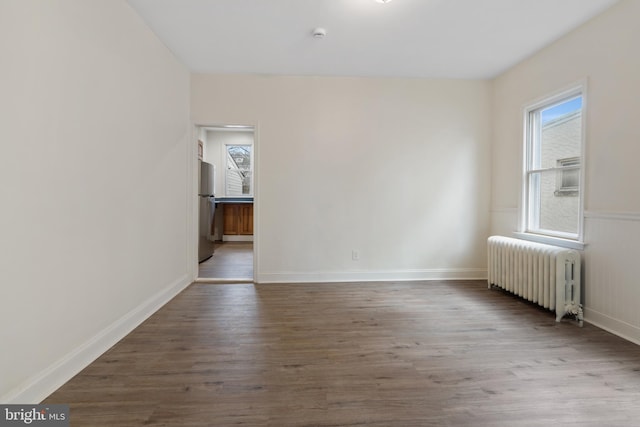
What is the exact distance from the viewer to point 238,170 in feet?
25.5

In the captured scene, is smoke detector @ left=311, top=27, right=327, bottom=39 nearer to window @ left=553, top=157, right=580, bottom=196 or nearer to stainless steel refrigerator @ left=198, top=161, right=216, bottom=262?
window @ left=553, top=157, right=580, bottom=196

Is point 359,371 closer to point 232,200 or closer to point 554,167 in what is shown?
point 554,167

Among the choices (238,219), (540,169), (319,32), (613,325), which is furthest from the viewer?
(238,219)

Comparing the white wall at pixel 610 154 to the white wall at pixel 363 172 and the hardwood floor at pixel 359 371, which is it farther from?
the white wall at pixel 363 172

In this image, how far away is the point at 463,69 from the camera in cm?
374

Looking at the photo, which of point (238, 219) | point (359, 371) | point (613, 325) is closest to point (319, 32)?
point (359, 371)

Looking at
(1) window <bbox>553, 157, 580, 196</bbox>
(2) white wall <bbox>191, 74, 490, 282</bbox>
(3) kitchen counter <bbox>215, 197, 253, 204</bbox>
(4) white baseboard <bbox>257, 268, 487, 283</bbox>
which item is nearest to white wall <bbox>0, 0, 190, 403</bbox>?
(2) white wall <bbox>191, 74, 490, 282</bbox>

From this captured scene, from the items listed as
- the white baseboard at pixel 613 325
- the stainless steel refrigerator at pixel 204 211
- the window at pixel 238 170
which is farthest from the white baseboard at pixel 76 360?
the window at pixel 238 170

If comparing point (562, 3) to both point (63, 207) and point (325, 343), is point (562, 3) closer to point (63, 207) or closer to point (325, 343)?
point (325, 343)

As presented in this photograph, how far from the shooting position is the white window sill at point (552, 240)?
2.79 meters

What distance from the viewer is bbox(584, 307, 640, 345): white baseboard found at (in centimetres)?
231

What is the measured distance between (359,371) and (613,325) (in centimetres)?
220

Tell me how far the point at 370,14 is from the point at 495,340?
281 centimetres

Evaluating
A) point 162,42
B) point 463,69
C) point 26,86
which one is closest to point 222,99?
point 162,42
